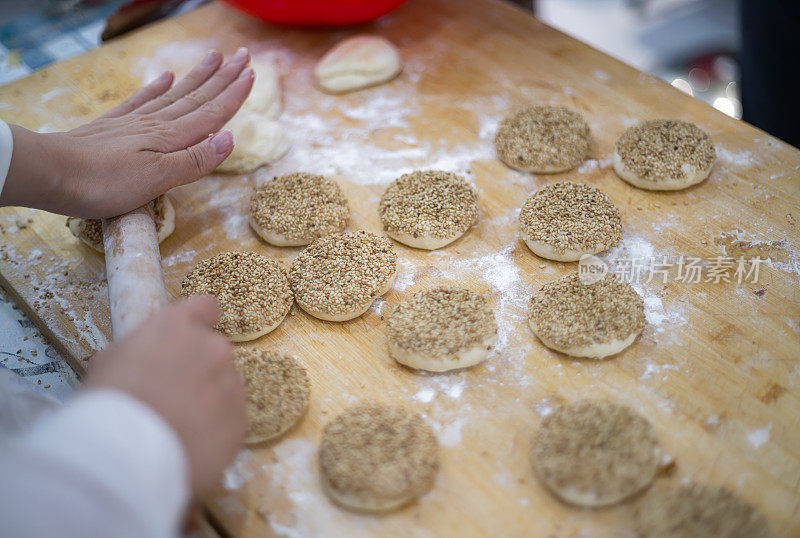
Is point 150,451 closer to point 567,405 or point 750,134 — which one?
point 567,405

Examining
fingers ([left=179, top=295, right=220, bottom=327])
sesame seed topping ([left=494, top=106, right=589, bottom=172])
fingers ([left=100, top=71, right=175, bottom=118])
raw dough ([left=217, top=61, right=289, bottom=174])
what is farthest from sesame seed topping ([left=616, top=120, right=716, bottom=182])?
fingers ([left=100, top=71, right=175, bottom=118])

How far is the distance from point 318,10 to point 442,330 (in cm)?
167

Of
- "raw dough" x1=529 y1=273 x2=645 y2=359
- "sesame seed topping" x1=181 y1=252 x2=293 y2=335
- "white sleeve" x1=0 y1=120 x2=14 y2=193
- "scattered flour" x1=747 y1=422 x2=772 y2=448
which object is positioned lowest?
"scattered flour" x1=747 y1=422 x2=772 y2=448

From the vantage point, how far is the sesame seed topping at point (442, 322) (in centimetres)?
165

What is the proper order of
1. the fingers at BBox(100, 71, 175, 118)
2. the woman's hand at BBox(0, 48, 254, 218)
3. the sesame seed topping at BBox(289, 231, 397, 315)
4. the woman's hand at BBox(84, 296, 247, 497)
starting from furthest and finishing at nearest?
the fingers at BBox(100, 71, 175, 118)
the sesame seed topping at BBox(289, 231, 397, 315)
the woman's hand at BBox(0, 48, 254, 218)
the woman's hand at BBox(84, 296, 247, 497)

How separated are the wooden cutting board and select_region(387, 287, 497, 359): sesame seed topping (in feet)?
0.27

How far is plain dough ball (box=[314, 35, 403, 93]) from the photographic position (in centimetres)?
253

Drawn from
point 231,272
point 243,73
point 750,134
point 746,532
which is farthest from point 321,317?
point 750,134

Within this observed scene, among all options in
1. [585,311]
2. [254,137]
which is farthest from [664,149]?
[254,137]

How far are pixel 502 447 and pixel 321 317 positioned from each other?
0.61 m

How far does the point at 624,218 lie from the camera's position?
2039 millimetres

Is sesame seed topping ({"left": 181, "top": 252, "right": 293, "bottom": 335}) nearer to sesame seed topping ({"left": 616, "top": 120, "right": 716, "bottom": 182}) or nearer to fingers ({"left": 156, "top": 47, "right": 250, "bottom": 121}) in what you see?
fingers ({"left": 156, "top": 47, "right": 250, "bottom": 121})

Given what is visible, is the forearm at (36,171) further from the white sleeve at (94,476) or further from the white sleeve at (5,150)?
the white sleeve at (94,476)

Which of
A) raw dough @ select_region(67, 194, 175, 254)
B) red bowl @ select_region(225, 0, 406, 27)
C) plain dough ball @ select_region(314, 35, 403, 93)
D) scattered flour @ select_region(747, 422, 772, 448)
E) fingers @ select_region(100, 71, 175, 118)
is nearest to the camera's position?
scattered flour @ select_region(747, 422, 772, 448)
